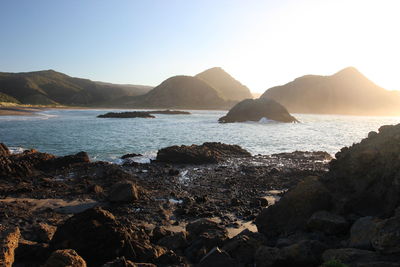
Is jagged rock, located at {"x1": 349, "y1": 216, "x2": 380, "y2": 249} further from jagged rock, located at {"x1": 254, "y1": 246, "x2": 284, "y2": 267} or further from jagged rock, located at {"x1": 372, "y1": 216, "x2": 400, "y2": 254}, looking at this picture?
jagged rock, located at {"x1": 254, "y1": 246, "x2": 284, "y2": 267}

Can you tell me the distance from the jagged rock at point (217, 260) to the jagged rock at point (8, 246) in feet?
13.1

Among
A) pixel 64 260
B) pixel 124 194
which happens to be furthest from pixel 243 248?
pixel 124 194

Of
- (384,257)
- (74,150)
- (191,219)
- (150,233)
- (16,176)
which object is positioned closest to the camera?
(384,257)

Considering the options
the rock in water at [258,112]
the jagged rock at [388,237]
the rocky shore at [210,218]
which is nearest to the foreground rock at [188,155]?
the rocky shore at [210,218]

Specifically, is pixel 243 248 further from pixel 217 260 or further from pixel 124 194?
pixel 124 194

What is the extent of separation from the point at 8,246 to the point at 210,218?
21.3 ft

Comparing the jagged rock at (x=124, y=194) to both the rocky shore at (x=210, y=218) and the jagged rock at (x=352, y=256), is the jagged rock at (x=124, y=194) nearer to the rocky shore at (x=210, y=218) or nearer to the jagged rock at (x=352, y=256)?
the rocky shore at (x=210, y=218)

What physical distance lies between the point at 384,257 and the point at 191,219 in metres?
6.80

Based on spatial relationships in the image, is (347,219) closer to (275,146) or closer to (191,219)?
(191,219)

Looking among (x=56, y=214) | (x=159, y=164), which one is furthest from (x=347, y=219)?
(x=159, y=164)

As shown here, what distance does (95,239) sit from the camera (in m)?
7.98

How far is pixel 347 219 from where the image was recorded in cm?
918

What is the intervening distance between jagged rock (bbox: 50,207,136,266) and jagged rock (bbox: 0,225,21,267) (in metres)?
0.84

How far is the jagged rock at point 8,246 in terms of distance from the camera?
6.92 metres
